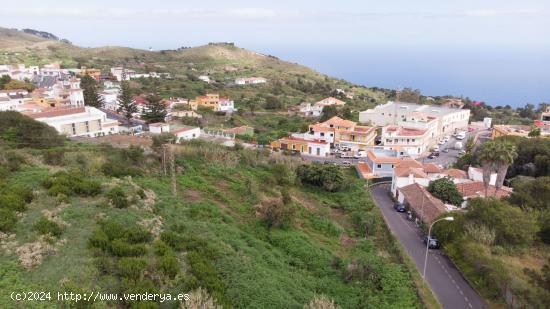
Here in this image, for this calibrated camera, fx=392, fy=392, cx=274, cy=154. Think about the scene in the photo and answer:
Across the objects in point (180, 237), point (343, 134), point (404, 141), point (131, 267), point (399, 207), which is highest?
point (131, 267)

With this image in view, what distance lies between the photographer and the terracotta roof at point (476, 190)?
34.1 meters

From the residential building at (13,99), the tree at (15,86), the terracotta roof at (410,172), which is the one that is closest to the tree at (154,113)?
the residential building at (13,99)

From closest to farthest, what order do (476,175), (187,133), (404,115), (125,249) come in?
(125,249)
(476,175)
(187,133)
(404,115)

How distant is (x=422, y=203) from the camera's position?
31.5 metres

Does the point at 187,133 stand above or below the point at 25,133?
below

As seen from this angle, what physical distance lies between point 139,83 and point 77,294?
88.7 meters

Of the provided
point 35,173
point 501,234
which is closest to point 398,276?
point 501,234

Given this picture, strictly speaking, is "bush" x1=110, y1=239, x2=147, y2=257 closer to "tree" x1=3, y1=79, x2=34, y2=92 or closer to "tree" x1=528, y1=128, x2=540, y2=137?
"tree" x1=528, y1=128, x2=540, y2=137

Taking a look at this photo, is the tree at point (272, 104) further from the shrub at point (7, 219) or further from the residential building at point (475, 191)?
the shrub at point (7, 219)

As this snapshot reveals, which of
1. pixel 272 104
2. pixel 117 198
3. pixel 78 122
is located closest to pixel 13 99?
pixel 78 122

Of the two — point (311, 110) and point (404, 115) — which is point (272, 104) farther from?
point (404, 115)

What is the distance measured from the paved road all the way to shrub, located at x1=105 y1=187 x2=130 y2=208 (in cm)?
1673

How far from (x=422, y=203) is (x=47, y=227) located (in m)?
26.4

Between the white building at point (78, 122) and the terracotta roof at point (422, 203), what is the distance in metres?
36.0
